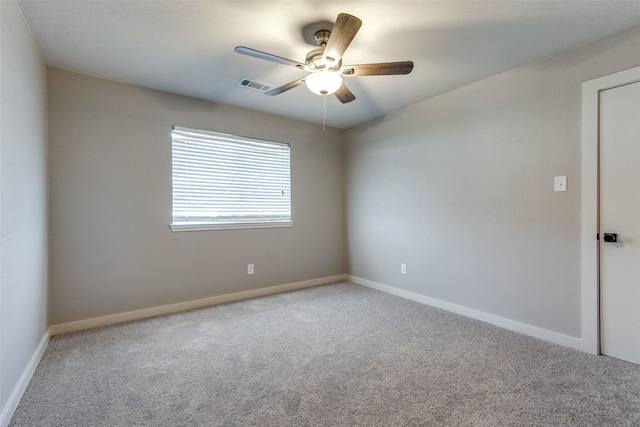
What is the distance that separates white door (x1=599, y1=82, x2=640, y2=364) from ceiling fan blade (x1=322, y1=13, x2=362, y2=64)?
1.99 meters

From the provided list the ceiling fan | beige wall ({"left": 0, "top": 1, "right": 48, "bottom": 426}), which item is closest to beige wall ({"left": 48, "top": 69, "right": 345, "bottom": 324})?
beige wall ({"left": 0, "top": 1, "right": 48, "bottom": 426})

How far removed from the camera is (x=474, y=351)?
2365mm

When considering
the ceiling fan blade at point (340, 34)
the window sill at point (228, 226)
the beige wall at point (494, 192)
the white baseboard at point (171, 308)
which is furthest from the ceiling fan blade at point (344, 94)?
the white baseboard at point (171, 308)

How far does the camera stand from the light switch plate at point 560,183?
2480 millimetres

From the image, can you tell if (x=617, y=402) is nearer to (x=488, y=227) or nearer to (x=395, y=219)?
(x=488, y=227)

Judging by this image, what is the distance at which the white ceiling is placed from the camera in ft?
6.32

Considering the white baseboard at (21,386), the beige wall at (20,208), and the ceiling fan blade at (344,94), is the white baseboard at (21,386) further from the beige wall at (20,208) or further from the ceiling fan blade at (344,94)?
the ceiling fan blade at (344,94)

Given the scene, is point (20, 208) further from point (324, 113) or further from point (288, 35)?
point (324, 113)

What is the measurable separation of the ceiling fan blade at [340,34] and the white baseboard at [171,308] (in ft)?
9.34

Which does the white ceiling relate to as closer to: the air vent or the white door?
the air vent

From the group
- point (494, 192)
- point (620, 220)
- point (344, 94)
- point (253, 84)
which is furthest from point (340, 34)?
point (620, 220)

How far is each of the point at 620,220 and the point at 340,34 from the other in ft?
7.70

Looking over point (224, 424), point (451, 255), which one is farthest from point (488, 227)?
point (224, 424)

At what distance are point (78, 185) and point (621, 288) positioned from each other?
450cm
